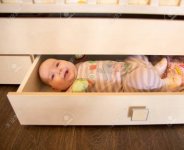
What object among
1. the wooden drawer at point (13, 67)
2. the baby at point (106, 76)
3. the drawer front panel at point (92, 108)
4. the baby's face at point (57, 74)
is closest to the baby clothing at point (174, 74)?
the baby at point (106, 76)

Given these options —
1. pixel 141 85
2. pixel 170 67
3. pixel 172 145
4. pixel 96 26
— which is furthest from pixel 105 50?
pixel 172 145

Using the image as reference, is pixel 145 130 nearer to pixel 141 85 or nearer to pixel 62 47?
pixel 141 85

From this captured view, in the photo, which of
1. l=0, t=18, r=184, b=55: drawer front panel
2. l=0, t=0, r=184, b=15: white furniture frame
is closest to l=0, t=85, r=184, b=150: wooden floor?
l=0, t=18, r=184, b=55: drawer front panel

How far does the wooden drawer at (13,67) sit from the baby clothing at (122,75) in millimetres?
286

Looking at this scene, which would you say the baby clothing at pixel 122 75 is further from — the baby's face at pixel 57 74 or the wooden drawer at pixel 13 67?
the wooden drawer at pixel 13 67

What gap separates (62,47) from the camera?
0.88 meters

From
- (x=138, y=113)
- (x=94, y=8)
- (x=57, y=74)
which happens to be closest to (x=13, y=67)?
(x=57, y=74)

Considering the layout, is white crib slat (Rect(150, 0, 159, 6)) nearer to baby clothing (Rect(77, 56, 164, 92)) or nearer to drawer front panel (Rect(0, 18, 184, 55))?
drawer front panel (Rect(0, 18, 184, 55))

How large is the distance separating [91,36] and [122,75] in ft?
0.83

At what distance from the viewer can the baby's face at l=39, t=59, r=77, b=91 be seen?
35.2 inches

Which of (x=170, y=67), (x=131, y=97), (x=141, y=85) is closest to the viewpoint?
(x=131, y=97)

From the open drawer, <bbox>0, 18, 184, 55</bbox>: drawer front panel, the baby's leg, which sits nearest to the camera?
the open drawer

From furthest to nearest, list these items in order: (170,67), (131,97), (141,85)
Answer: (170,67) < (141,85) < (131,97)

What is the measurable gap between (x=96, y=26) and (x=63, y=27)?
15cm
